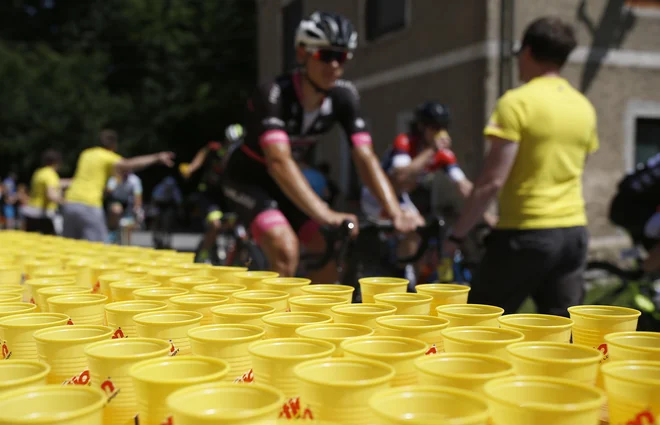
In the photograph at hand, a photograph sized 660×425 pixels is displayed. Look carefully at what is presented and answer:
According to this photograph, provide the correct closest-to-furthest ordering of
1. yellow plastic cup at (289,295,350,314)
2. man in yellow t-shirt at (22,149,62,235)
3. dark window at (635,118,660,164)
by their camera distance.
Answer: yellow plastic cup at (289,295,350,314), dark window at (635,118,660,164), man in yellow t-shirt at (22,149,62,235)

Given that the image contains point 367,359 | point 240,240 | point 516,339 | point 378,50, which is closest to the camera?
point 367,359

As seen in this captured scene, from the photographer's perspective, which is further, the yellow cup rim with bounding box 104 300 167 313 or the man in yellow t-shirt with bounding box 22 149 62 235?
the man in yellow t-shirt with bounding box 22 149 62 235

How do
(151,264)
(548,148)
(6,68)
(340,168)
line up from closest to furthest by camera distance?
(151,264), (548,148), (340,168), (6,68)

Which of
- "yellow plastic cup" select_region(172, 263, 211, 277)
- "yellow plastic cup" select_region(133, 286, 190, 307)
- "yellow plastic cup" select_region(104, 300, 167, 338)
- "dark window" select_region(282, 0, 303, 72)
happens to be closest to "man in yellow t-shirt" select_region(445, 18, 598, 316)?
"yellow plastic cup" select_region(172, 263, 211, 277)

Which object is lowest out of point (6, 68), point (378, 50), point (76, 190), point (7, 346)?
point (7, 346)

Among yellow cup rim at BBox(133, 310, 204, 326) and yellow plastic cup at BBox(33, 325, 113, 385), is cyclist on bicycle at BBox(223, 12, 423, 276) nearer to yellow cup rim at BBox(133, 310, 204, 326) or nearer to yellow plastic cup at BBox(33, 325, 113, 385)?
yellow cup rim at BBox(133, 310, 204, 326)

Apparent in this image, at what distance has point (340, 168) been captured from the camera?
14.9 meters

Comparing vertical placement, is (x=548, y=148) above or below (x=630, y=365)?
above

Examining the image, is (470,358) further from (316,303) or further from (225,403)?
(316,303)

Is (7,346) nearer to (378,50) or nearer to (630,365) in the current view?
(630,365)

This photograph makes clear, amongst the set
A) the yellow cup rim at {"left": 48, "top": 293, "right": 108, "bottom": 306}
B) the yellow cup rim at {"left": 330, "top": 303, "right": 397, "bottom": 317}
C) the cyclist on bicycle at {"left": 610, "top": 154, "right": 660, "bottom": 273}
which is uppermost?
the cyclist on bicycle at {"left": 610, "top": 154, "right": 660, "bottom": 273}

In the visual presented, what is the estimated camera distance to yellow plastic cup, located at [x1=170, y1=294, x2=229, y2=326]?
1.95 m

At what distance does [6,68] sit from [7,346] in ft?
94.9

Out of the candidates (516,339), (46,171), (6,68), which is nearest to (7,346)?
(516,339)
